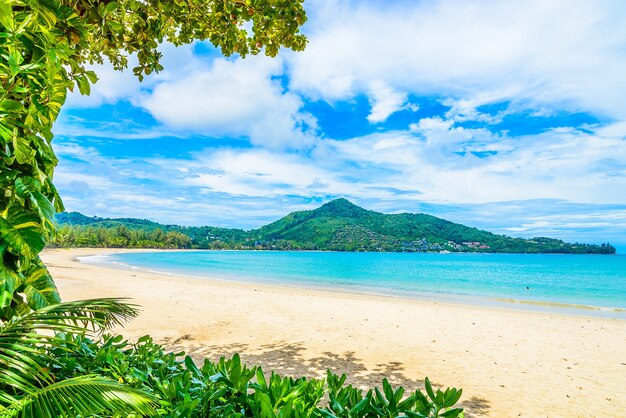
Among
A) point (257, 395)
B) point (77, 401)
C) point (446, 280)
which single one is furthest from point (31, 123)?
point (446, 280)

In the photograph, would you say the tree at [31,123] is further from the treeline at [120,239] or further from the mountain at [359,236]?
Result: the mountain at [359,236]

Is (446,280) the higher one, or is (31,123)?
(31,123)

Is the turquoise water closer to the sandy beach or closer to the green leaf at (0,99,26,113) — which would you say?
the sandy beach

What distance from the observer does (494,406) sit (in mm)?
4980

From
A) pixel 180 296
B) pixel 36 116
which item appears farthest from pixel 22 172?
pixel 180 296

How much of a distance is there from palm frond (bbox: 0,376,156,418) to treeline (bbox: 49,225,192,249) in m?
101

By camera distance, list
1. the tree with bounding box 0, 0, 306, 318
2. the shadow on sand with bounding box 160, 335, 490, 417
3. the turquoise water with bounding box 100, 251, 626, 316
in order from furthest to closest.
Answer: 1. the turquoise water with bounding box 100, 251, 626, 316
2. the shadow on sand with bounding box 160, 335, 490, 417
3. the tree with bounding box 0, 0, 306, 318

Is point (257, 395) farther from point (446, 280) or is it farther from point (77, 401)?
point (446, 280)

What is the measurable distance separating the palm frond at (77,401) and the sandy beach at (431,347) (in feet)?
15.3

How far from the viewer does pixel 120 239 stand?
111500mm

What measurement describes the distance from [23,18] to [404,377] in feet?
21.1

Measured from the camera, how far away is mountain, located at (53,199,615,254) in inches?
5162

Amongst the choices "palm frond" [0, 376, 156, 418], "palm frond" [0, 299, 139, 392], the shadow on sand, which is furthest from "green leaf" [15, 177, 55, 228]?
the shadow on sand

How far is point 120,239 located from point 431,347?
121338 mm
